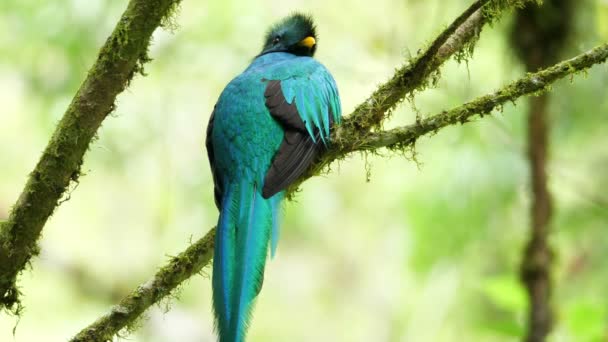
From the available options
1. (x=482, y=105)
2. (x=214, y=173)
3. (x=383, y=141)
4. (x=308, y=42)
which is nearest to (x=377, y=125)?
(x=383, y=141)

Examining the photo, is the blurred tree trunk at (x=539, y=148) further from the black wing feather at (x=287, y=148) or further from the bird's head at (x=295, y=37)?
the black wing feather at (x=287, y=148)

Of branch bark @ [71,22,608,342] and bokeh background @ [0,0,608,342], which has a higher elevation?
bokeh background @ [0,0,608,342]

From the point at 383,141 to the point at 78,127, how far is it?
39.3 inches

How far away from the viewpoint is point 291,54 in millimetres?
3709

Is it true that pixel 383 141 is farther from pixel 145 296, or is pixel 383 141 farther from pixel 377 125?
pixel 145 296

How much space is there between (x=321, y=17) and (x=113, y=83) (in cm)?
381

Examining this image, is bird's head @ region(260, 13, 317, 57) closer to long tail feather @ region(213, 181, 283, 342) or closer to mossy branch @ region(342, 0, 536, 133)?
mossy branch @ region(342, 0, 536, 133)

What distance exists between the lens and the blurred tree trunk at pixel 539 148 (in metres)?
3.75

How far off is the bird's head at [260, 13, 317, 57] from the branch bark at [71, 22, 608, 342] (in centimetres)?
133

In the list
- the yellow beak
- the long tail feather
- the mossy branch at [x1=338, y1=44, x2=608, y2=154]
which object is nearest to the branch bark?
the mossy branch at [x1=338, y1=44, x2=608, y2=154]

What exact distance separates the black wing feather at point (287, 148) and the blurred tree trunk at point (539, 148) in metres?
1.45

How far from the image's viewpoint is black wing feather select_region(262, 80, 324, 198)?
8.63ft

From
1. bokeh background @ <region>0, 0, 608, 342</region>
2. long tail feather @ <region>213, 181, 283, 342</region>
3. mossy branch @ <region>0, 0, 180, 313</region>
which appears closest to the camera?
mossy branch @ <region>0, 0, 180, 313</region>

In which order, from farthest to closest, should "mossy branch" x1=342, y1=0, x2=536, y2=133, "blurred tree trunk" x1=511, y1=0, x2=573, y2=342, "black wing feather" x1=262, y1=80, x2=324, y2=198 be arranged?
Result: "blurred tree trunk" x1=511, y1=0, x2=573, y2=342, "black wing feather" x1=262, y1=80, x2=324, y2=198, "mossy branch" x1=342, y1=0, x2=536, y2=133
